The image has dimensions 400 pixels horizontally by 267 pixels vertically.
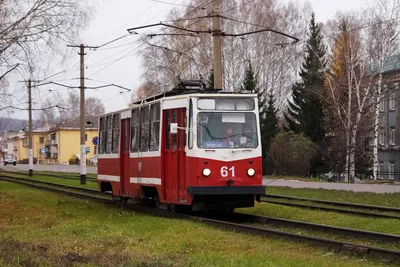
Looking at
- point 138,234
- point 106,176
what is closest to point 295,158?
point 106,176

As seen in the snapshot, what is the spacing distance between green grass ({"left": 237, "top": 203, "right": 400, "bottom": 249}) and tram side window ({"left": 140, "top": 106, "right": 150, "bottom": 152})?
345 centimetres

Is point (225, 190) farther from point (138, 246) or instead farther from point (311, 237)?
point (138, 246)

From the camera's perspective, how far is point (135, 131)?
60.4ft

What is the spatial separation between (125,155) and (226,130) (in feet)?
15.9

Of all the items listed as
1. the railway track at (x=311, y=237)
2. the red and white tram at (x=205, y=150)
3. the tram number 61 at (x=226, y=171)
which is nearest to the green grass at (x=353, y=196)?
the railway track at (x=311, y=237)

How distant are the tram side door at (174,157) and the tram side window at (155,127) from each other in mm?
416

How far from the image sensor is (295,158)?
4644 centimetres

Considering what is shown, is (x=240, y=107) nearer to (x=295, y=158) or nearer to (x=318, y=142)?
(x=295, y=158)

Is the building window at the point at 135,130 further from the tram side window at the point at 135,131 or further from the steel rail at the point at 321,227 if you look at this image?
the steel rail at the point at 321,227

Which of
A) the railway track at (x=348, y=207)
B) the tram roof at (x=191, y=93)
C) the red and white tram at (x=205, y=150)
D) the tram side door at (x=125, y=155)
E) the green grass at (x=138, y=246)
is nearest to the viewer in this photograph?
the green grass at (x=138, y=246)

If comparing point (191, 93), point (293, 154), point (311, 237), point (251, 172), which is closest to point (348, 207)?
point (251, 172)

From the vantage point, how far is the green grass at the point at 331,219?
1350cm

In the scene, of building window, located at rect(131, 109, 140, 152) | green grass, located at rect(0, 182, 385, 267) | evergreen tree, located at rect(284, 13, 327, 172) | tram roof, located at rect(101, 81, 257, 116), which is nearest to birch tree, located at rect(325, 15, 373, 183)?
evergreen tree, located at rect(284, 13, 327, 172)

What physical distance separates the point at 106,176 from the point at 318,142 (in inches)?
1333
